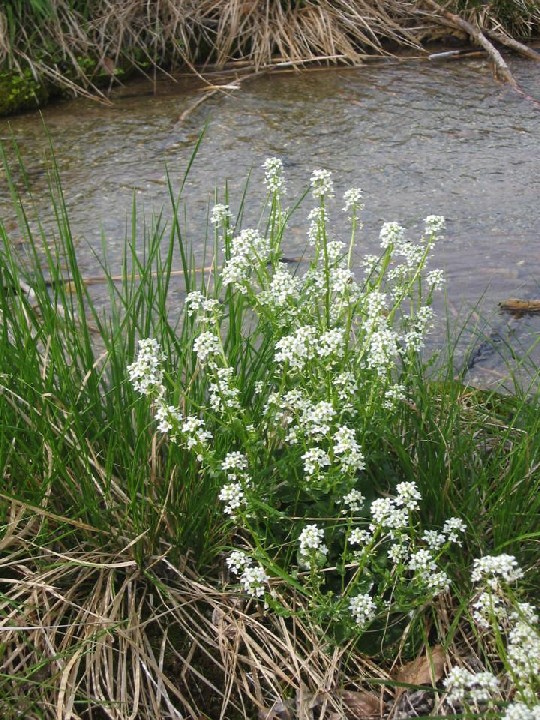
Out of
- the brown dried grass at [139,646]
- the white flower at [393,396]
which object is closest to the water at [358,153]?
the white flower at [393,396]

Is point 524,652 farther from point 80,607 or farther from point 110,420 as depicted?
point 110,420

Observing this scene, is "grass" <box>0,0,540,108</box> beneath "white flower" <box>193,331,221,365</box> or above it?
beneath

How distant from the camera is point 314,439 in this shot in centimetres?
176

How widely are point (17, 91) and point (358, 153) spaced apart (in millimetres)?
1936

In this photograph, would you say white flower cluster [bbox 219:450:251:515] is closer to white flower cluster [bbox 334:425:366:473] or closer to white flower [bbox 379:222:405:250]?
white flower cluster [bbox 334:425:366:473]

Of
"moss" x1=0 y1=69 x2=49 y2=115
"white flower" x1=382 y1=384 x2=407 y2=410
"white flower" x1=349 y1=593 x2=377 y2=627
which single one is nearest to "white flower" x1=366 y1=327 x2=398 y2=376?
"white flower" x1=382 y1=384 x2=407 y2=410

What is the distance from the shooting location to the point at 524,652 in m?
1.46

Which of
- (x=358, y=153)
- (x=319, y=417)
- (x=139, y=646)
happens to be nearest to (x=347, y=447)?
(x=319, y=417)

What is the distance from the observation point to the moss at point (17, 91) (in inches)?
195

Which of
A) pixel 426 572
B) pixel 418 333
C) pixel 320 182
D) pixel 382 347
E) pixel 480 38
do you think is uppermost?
pixel 320 182

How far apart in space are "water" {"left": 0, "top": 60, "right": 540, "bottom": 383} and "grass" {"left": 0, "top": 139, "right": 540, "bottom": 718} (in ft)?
3.02

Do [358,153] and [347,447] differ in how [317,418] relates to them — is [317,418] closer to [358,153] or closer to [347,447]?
[347,447]

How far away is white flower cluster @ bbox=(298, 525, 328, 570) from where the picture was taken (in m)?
1.62

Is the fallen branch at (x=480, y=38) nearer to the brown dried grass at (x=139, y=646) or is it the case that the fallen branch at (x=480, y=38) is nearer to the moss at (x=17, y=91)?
the moss at (x=17, y=91)
